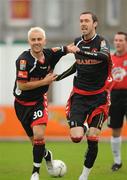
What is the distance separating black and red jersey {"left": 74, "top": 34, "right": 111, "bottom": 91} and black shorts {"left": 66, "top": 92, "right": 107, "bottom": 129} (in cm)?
14

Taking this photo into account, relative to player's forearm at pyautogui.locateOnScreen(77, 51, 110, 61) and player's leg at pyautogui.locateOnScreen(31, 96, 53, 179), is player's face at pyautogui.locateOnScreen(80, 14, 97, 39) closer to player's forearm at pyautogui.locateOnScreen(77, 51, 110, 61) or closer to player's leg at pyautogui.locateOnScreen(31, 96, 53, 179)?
player's forearm at pyautogui.locateOnScreen(77, 51, 110, 61)

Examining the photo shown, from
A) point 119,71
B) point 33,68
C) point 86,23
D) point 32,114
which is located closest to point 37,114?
point 32,114

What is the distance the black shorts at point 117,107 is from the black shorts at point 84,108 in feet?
7.03

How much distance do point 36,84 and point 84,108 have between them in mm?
850

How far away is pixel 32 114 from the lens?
12523 mm

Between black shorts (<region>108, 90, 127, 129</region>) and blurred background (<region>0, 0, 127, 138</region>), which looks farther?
blurred background (<region>0, 0, 127, 138</region>)

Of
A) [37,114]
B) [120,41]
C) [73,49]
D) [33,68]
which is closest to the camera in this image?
[73,49]

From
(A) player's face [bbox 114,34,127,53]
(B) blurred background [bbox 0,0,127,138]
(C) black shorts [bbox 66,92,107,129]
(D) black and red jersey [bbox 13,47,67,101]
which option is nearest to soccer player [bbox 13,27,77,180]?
(D) black and red jersey [bbox 13,47,67,101]

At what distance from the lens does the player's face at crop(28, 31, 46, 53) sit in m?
12.2

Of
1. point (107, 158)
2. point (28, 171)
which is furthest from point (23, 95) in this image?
point (107, 158)

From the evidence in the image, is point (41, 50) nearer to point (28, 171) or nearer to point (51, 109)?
point (28, 171)

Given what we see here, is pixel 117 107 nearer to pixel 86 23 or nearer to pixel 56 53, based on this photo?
pixel 56 53

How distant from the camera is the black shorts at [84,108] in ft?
40.7

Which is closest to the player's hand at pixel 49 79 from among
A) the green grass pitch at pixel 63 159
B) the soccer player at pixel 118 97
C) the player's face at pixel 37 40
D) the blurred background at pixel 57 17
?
the player's face at pixel 37 40
